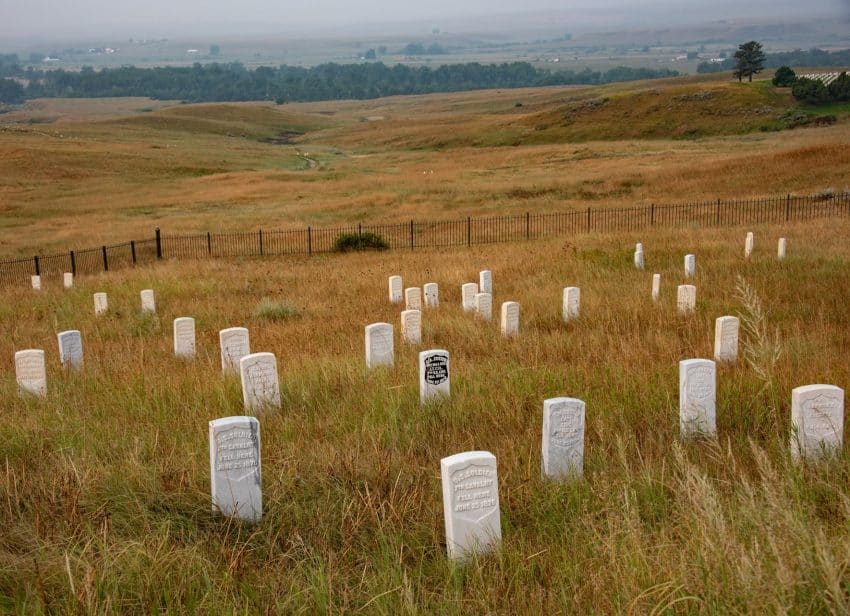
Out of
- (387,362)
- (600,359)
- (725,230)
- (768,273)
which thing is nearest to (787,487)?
(600,359)

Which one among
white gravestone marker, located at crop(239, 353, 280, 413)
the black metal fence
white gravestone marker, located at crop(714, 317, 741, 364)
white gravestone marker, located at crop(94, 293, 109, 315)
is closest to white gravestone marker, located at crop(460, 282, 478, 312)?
white gravestone marker, located at crop(714, 317, 741, 364)

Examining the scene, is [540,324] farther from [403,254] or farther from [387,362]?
[403,254]

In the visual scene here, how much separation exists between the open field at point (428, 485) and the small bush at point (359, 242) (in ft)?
56.3

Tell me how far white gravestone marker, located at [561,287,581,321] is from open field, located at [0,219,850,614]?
0.35 m

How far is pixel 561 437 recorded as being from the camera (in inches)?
199

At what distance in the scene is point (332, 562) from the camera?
4.09 meters

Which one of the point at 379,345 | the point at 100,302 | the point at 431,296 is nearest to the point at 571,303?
the point at 431,296

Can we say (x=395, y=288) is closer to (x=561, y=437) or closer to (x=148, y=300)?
(x=148, y=300)

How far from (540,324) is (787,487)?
22.9ft

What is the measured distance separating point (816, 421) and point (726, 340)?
10.5 ft

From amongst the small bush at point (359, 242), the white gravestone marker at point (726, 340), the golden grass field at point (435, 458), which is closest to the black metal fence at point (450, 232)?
the small bush at point (359, 242)

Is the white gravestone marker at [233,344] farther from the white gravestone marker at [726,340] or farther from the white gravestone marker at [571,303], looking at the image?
the white gravestone marker at [726,340]

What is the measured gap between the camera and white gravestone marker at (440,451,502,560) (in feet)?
13.3

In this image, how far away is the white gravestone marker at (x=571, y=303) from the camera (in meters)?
11.5
